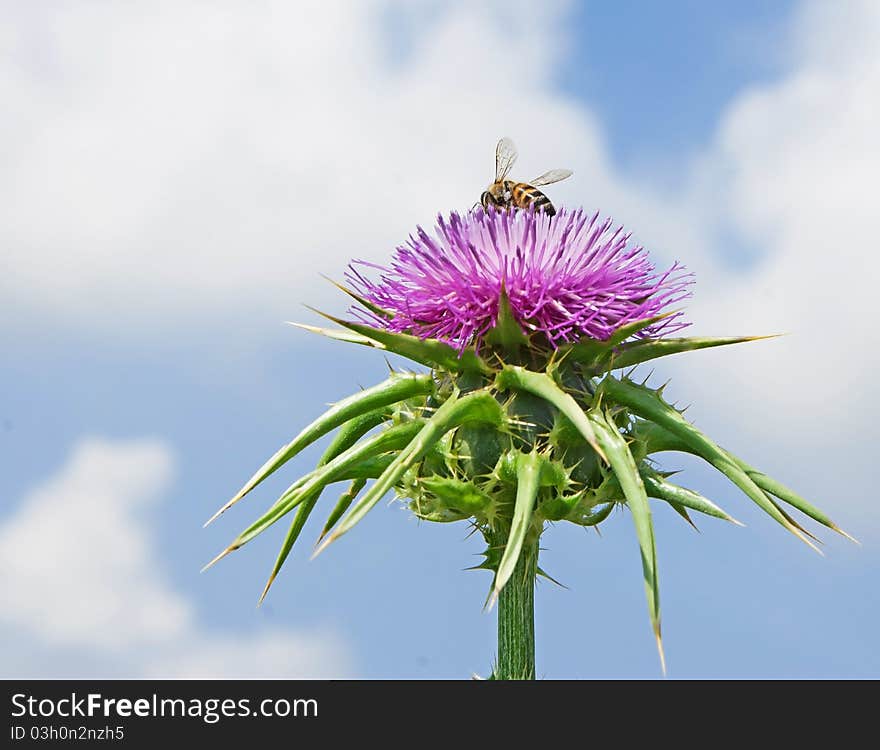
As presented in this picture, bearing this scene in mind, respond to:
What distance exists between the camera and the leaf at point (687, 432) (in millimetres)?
4961

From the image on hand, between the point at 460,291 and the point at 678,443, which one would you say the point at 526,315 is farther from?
the point at 678,443

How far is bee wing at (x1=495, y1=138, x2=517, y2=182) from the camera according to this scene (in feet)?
23.5

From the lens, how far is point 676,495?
215 inches

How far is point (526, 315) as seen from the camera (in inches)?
209

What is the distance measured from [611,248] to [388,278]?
3.81 feet

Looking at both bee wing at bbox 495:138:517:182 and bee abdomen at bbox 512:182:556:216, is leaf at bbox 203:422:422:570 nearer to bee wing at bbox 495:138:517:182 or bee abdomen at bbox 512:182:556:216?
bee abdomen at bbox 512:182:556:216

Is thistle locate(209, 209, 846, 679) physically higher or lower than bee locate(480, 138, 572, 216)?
lower

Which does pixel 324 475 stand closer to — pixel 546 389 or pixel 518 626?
pixel 546 389

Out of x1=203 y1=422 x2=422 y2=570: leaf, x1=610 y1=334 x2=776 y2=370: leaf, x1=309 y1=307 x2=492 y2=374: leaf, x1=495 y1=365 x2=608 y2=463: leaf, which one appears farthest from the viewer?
x1=610 y1=334 x2=776 y2=370: leaf

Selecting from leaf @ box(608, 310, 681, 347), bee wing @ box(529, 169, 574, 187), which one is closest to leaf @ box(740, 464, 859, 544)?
leaf @ box(608, 310, 681, 347)

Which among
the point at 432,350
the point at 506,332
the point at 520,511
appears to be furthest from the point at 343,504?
the point at 520,511

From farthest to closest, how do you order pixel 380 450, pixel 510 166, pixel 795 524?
pixel 510 166
pixel 380 450
pixel 795 524
